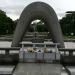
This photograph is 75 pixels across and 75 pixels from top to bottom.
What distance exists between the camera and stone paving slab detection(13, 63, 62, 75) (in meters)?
13.9

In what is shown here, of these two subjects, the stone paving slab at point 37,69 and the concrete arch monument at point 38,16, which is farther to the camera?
the concrete arch monument at point 38,16

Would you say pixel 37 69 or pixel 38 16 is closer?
pixel 37 69

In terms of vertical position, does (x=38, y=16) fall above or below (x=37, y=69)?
above

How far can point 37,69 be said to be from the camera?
A: 48.5 feet

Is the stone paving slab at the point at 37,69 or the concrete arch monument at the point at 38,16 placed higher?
the concrete arch monument at the point at 38,16

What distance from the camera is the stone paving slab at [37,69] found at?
1386cm

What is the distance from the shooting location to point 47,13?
24.0 meters

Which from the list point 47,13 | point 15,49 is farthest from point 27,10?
point 15,49

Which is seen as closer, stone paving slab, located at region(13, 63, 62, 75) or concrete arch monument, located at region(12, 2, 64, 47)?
stone paving slab, located at region(13, 63, 62, 75)

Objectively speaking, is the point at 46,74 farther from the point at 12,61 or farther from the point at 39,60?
the point at 12,61

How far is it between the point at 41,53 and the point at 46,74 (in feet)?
12.1

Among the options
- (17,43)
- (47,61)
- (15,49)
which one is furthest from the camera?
(17,43)

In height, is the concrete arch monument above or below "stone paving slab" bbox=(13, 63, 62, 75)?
above

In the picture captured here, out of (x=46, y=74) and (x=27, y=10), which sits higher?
(x=27, y=10)
